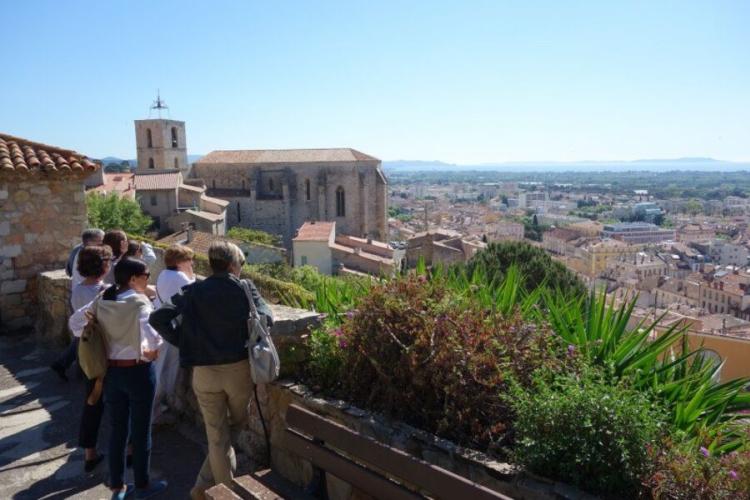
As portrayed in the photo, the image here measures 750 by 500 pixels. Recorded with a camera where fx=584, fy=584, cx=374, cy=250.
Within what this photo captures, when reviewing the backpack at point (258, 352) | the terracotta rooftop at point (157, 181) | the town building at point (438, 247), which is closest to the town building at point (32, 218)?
the backpack at point (258, 352)

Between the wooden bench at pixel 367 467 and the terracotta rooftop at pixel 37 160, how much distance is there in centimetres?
619

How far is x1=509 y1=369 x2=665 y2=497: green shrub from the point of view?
2.17m

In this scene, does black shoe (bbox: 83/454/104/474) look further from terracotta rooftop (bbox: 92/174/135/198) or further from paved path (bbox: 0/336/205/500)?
terracotta rooftop (bbox: 92/174/135/198)

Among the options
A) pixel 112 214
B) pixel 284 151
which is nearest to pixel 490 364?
pixel 112 214

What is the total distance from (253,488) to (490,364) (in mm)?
1318

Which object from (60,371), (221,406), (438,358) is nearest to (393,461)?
(438,358)

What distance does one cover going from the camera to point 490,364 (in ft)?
9.24

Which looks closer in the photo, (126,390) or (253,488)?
(253,488)

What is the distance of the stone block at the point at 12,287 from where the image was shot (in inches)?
294

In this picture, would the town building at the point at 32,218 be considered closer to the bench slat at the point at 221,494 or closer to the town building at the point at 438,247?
the bench slat at the point at 221,494

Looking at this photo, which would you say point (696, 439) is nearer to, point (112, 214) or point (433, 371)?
point (433, 371)

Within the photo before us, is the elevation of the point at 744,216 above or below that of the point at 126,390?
below

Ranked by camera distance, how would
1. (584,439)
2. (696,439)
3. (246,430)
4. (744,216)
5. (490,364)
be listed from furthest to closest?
1. (744,216)
2. (246,430)
3. (490,364)
4. (696,439)
5. (584,439)

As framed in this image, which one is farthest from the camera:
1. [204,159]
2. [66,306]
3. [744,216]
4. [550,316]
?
[744,216]
